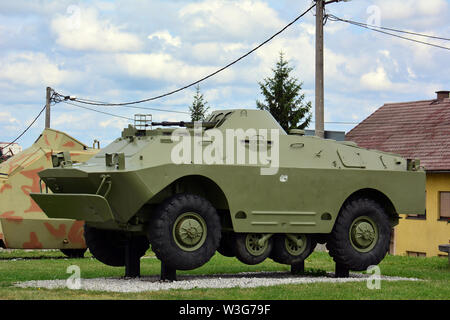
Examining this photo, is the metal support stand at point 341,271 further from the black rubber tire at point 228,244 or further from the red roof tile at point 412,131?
the red roof tile at point 412,131

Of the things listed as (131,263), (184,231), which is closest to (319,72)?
(131,263)

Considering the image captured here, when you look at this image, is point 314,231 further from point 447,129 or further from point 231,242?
point 447,129

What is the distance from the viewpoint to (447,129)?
3095 centimetres

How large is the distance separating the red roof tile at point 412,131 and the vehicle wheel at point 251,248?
1604 cm

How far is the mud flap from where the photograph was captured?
12602 mm

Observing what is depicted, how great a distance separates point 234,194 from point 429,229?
17745 millimetres

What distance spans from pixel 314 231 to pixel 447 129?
59.7ft

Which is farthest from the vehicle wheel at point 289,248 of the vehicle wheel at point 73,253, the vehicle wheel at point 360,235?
the vehicle wheel at point 73,253

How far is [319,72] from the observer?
20.1m

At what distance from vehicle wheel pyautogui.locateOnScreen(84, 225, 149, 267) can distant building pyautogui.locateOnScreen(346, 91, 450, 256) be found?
1612 cm

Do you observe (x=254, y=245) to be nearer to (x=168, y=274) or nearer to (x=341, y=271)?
(x=168, y=274)

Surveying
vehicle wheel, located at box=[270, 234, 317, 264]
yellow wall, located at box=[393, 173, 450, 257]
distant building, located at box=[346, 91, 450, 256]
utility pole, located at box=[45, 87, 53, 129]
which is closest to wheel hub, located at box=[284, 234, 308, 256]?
vehicle wheel, located at box=[270, 234, 317, 264]

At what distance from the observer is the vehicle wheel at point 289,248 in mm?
14133
